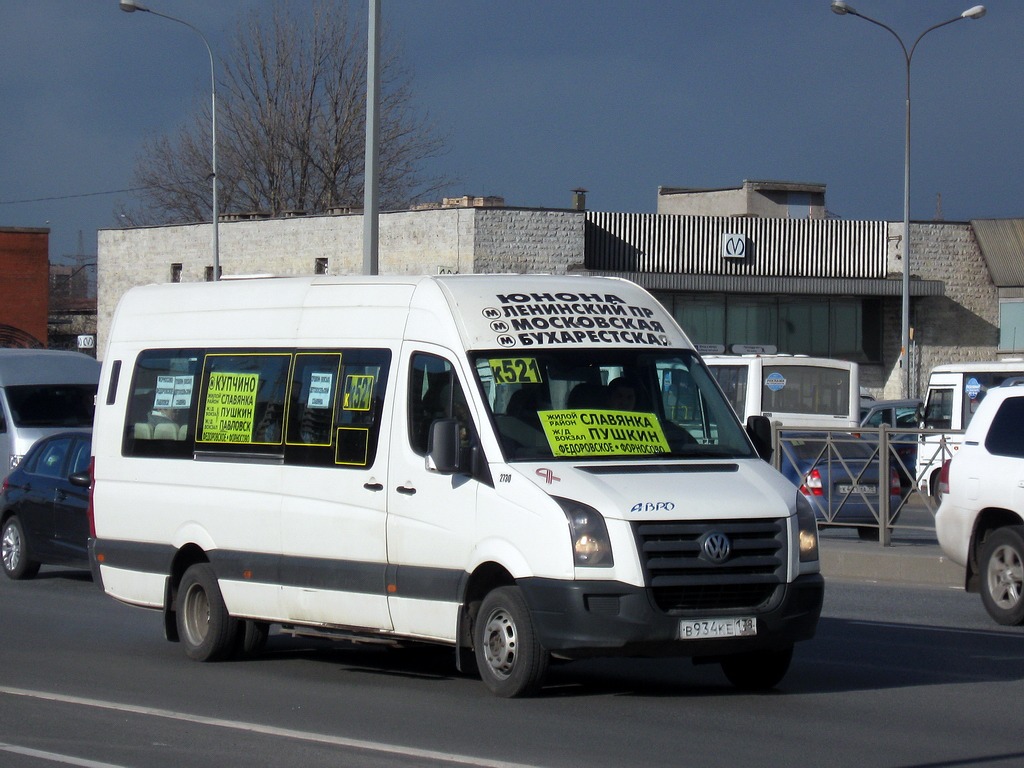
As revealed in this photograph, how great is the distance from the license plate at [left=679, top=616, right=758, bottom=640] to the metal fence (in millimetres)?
8620

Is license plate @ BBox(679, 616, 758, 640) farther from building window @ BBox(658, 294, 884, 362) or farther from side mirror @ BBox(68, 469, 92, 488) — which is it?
building window @ BBox(658, 294, 884, 362)

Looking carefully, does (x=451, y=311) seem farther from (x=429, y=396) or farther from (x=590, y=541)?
(x=590, y=541)

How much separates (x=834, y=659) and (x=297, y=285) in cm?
441

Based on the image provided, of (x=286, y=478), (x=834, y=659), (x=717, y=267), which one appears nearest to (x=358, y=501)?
(x=286, y=478)

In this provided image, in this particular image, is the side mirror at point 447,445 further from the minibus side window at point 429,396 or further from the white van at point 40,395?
the white van at point 40,395

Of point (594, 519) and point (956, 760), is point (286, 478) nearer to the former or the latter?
point (594, 519)

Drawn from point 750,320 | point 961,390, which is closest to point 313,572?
point 961,390

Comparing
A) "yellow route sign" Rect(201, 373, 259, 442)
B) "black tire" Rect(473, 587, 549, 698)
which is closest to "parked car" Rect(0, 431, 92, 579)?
"yellow route sign" Rect(201, 373, 259, 442)

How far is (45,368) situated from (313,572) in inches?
582

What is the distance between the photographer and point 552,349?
30.6 feet

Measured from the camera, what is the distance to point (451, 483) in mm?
9023

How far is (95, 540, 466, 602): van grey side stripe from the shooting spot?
9.09 metres

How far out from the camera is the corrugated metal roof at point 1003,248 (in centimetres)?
4831

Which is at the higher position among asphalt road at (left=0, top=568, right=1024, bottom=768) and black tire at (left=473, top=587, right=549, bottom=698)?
black tire at (left=473, top=587, right=549, bottom=698)
